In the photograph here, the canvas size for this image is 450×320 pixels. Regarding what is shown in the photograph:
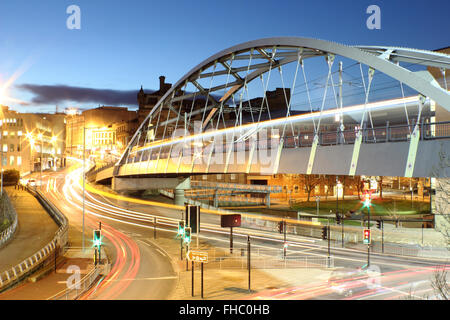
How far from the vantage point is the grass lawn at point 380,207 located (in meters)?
63.1

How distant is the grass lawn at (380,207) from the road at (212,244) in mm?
→ 25920

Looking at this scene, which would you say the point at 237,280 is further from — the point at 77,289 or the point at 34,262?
the point at 34,262

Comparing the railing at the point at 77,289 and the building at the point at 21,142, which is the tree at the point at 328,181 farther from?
the railing at the point at 77,289

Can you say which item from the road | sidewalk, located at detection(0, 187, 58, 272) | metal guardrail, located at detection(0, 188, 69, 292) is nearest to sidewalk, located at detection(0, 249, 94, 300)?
metal guardrail, located at detection(0, 188, 69, 292)

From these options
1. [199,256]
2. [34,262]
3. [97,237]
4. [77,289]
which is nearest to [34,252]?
[34,262]

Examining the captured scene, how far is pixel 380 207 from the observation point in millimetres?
70250

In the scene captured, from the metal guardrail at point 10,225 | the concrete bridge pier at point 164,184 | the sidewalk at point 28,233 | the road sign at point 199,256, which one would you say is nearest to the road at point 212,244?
the road sign at point 199,256

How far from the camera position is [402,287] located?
70.6ft

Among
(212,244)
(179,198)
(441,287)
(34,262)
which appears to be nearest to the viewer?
(441,287)

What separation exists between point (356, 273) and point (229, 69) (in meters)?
26.5

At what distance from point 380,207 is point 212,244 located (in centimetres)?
4323

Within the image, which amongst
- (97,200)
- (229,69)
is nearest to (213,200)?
(97,200)

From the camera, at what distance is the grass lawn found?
6307cm

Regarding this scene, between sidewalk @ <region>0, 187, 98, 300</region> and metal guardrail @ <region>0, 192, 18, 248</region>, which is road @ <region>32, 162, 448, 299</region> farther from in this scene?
metal guardrail @ <region>0, 192, 18, 248</region>
